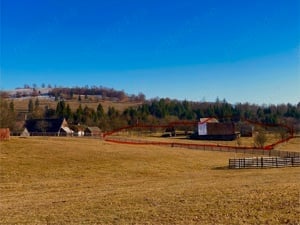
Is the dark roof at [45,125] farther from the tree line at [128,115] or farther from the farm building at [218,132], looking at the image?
the farm building at [218,132]

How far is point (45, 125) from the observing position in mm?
92500

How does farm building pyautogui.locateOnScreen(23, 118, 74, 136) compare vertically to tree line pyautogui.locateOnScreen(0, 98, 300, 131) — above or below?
below

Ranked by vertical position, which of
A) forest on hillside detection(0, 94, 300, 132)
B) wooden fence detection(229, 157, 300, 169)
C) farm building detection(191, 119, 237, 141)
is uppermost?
forest on hillside detection(0, 94, 300, 132)

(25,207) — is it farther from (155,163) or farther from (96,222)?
(155,163)

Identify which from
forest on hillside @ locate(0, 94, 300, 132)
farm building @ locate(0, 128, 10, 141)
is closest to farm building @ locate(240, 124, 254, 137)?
forest on hillside @ locate(0, 94, 300, 132)

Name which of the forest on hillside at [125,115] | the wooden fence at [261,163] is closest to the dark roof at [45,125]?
the forest on hillside at [125,115]

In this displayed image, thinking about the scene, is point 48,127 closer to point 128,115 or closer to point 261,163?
point 128,115

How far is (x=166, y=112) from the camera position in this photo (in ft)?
498

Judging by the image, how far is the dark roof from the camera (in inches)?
3563

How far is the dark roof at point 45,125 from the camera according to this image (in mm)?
90500

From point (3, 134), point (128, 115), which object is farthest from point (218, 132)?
point (3, 134)

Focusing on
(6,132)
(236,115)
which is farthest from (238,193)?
(236,115)

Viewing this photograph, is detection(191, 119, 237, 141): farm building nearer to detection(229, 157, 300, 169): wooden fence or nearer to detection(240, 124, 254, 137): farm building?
detection(240, 124, 254, 137): farm building

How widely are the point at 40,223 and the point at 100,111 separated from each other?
4379 inches
